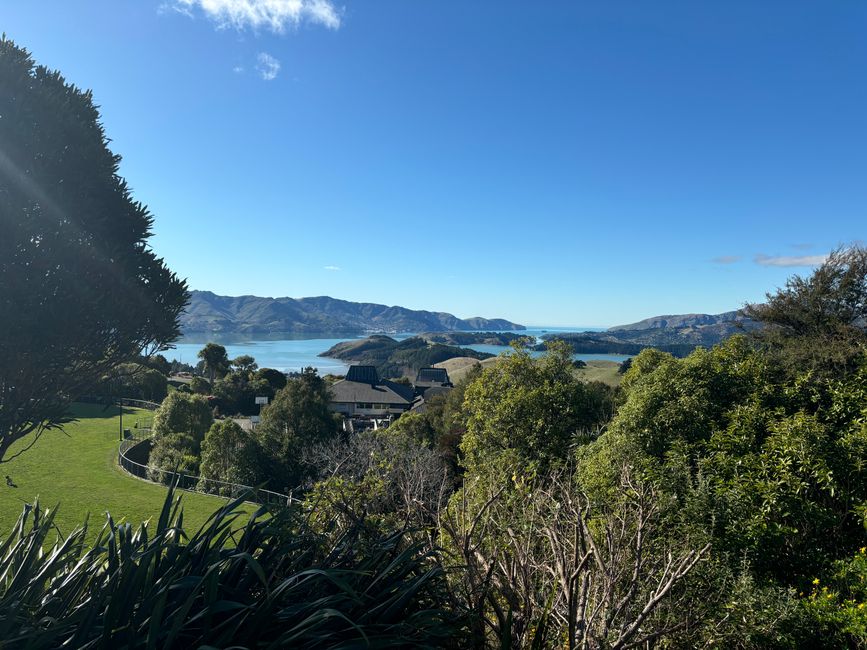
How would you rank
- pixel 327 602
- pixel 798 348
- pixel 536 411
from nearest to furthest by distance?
pixel 327 602
pixel 798 348
pixel 536 411

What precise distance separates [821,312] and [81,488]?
21.5 m

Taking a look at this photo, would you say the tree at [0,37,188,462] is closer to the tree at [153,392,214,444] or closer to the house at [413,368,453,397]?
the tree at [153,392,214,444]

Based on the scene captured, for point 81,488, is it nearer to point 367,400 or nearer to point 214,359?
point 214,359

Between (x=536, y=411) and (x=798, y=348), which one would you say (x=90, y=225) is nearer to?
(x=536, y=411)

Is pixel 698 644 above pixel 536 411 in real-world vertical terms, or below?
below

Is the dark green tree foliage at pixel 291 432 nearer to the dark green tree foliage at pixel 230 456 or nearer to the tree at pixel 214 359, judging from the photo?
the dark green tree foliage at pixel 230 456

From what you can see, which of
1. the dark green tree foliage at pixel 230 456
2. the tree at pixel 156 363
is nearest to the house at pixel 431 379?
the tree at pixel 156 363

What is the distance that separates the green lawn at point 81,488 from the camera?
40.9ft

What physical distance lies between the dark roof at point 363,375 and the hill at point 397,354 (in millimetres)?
35225

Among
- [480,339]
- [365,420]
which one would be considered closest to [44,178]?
[365,420]

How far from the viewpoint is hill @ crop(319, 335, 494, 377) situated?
10066 cm

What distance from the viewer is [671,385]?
7.86 metres

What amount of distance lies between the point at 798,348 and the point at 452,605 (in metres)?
9.09

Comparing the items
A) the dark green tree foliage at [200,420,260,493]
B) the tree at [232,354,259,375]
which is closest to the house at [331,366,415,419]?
the tree at [232,354,259,375]
